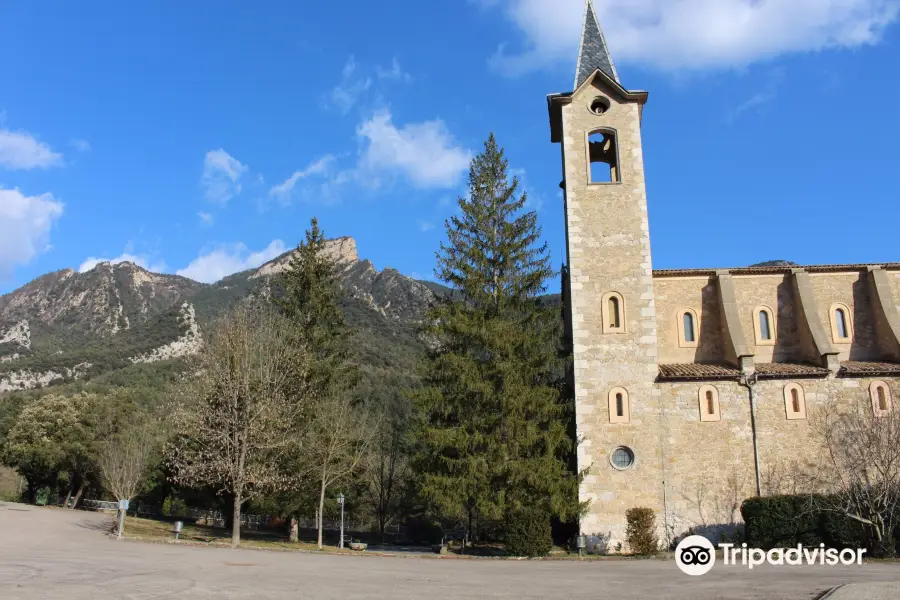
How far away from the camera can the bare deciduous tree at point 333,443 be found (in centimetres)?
2938

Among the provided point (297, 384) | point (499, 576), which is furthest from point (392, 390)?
point (499, 576)

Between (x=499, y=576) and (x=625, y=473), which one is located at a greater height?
(x=625, y=473)

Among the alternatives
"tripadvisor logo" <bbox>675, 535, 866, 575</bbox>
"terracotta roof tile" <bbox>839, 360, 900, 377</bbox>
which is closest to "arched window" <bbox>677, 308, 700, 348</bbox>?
"terracotta roof tile" <bbox>839, 360, 900, 377</bbox>

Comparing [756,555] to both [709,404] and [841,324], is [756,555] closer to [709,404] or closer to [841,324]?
[709,404]

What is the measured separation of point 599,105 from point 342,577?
24049mm

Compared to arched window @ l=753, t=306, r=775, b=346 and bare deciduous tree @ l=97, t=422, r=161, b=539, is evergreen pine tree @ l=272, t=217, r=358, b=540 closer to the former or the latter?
bare deciduous tree @ l=97, t=422, r=161, b=539

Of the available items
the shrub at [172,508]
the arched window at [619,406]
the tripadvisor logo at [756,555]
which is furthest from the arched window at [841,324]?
the shrub at [172,508]

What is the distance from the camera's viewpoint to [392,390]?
213ft

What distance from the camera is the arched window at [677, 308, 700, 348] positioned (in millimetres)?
29453

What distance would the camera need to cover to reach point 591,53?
107ft

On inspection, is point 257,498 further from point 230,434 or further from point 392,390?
point 392,390

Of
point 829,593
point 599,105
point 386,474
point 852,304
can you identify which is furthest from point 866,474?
point 386,474

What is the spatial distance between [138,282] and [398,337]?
346 feet

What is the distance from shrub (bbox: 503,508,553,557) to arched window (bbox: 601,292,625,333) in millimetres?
8165
